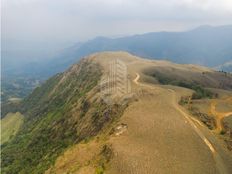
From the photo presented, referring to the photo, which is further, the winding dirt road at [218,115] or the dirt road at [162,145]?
the winding dirt road at [218,115]

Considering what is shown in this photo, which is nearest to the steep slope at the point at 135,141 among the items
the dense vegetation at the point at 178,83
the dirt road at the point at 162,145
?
the dirt road at the point at 162,145

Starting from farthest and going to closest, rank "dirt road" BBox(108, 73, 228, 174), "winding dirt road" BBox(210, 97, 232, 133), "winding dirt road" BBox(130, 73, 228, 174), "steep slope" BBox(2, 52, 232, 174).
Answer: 1. "winding dirt road" BBox(210, 97, 232, 133)
2. "winding dirt road" BBox(130, 73, 228, 174)
3. "steep slope" BBox(2, 52, 232, 174)
4. "dirt road" BBox(108, 73, 228, 174)

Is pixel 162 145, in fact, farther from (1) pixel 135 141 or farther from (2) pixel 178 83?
(2) pixel 178 83

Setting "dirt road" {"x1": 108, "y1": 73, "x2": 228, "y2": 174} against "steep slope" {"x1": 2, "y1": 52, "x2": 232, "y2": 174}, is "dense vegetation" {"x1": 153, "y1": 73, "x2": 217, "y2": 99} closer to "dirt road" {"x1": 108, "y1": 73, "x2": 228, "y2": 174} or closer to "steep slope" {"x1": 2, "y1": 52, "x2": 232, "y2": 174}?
"steep slope" {"x1": 2, "y1": 52, "x2": 232, "y2": 174}

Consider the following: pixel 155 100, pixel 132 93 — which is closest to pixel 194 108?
pixel 155 100

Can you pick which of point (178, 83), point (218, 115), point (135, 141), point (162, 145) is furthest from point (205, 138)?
point (178, 83)

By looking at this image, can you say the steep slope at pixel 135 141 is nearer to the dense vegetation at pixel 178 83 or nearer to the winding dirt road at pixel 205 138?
the winding dirt road at pixel 205 138

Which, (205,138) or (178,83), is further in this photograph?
(178,83)

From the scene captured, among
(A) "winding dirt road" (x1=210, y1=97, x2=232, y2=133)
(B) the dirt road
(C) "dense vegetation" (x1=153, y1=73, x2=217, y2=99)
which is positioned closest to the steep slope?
(B) the dirt road

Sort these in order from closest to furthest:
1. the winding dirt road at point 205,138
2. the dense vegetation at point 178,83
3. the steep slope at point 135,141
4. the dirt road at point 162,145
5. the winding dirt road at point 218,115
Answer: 1. the dirt road at point 162,145
2. the steep slope at point 135,141
3. the winding dirt road at point 205,138
4. the winding dirt road at point 218,115
5. the dense vegetation at point 178,83

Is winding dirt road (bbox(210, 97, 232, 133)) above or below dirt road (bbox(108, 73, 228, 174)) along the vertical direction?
below

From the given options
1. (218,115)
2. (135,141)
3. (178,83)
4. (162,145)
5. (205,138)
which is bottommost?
(178,83)

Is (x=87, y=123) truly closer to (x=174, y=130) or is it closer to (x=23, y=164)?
(x=23, y=164)
